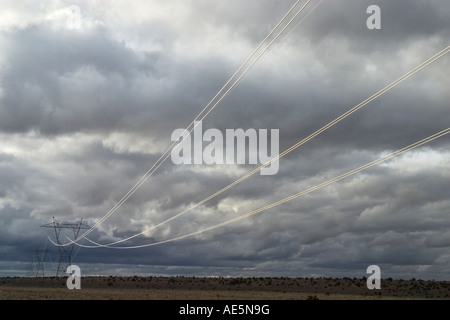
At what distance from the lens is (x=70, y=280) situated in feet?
598
